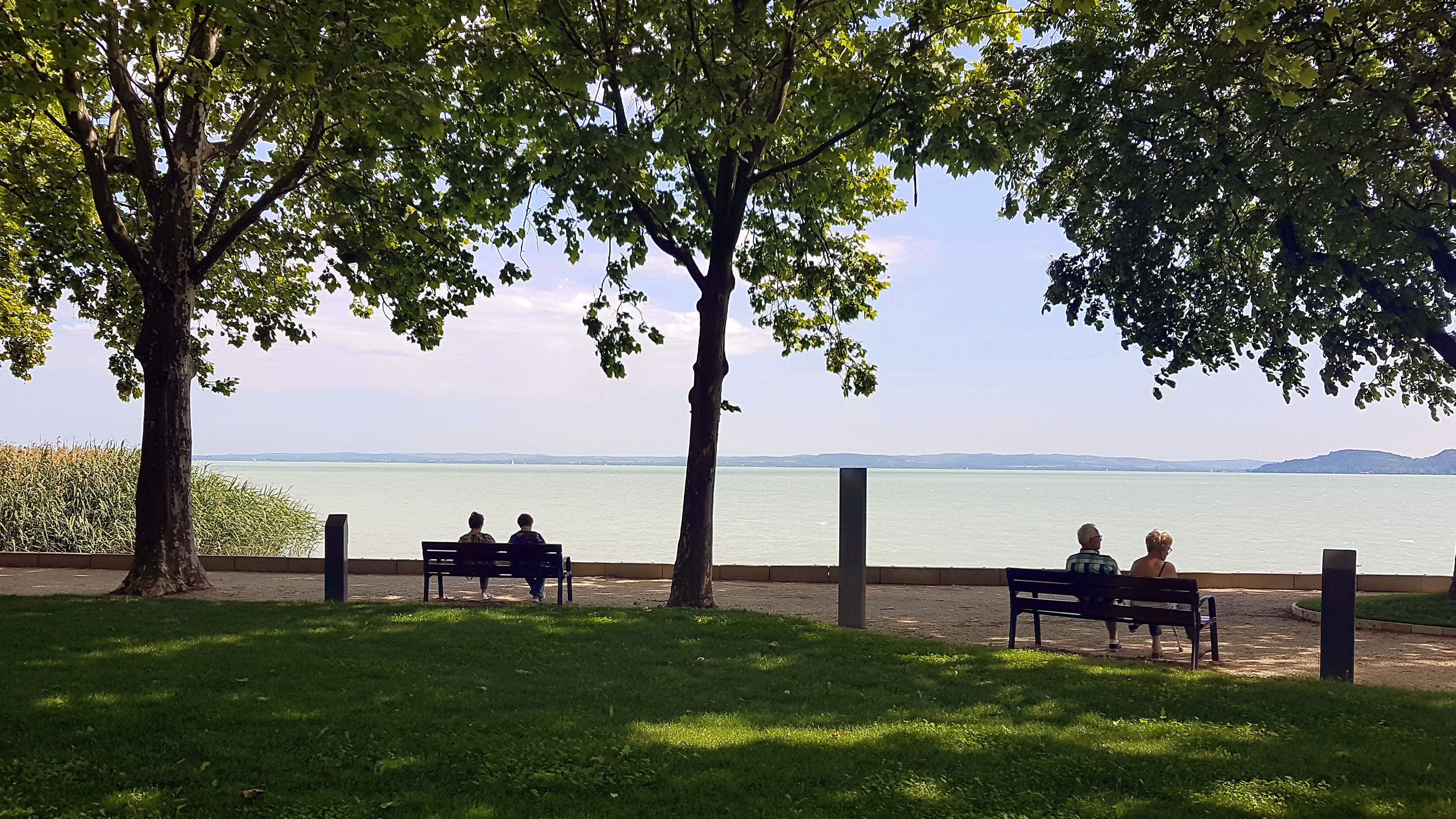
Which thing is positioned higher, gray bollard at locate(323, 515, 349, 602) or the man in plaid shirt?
the man in plaid shirt

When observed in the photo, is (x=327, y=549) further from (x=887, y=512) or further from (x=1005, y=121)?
(x=887, y=512)

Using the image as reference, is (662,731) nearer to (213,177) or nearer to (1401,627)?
(1401,627)

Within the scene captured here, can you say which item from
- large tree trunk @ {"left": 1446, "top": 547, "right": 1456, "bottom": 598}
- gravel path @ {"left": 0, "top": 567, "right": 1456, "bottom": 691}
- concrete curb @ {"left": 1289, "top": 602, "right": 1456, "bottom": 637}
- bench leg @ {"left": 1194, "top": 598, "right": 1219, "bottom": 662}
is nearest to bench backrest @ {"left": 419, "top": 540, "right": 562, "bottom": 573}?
gravel path @ {"left": 0, "top": 567, "right": 1456, "bottom": 691}

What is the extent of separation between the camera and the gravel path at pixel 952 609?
31.5 feet

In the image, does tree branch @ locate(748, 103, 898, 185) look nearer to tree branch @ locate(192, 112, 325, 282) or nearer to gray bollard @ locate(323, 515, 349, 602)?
tree branch @ locate(192, 112, 325, 282)

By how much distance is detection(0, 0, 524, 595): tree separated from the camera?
959cm

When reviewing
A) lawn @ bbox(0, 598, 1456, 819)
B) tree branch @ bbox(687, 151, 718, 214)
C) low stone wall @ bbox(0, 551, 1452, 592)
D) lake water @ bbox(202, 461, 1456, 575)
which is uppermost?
tree branch @ bbox(687, 151, 718, 214)

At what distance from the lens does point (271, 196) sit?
13.6 m

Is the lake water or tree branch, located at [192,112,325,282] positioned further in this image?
the lake water

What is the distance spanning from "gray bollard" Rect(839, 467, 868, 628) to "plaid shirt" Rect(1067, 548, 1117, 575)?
2.08m

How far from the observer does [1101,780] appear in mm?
5180

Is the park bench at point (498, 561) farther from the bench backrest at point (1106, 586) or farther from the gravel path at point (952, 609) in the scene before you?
the bench backrest at point (1106, 586)

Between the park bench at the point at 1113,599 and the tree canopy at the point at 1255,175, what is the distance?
14.4 feet

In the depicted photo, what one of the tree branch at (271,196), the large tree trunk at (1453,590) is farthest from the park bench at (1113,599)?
the tree branch at (271,196)
